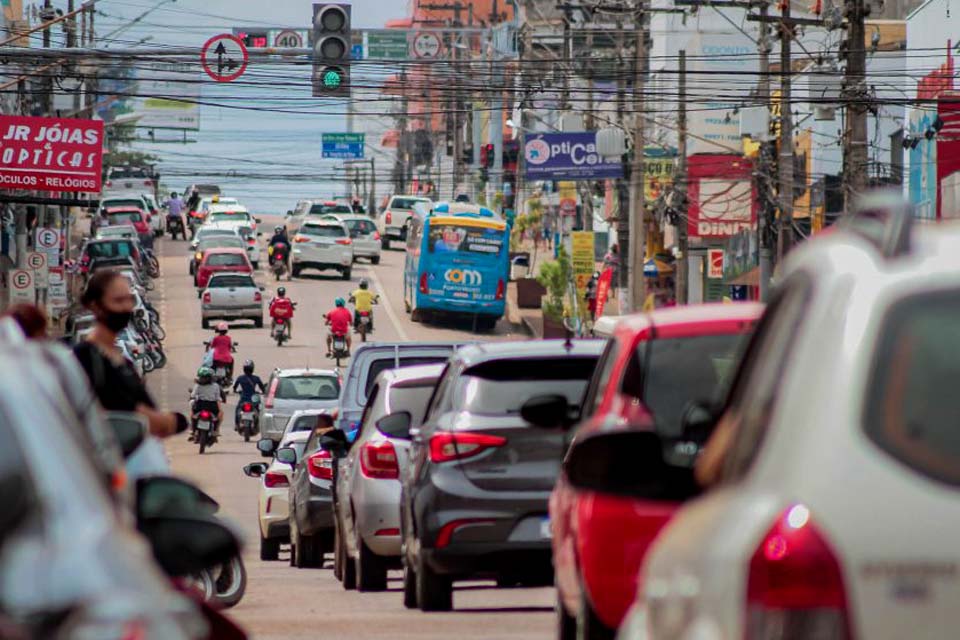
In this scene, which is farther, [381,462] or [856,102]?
[856,102]

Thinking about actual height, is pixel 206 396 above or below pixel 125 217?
below

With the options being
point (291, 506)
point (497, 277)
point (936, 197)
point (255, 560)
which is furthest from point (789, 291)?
point (497, 277)

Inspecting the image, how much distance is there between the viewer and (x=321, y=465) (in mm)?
19188

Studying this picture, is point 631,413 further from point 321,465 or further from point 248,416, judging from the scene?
point 248,416

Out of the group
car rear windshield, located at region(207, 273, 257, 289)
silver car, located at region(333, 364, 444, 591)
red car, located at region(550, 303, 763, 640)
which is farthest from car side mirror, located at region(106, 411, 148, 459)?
car rear windshield, located at region(207, 273, 257, 289)

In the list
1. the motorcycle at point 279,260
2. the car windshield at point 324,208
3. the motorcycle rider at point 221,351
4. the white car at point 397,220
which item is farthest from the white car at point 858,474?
the car windshield at point 324,208

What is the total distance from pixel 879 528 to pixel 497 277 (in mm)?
58493

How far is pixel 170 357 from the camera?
189 feet

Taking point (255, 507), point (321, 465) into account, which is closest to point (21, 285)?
point (255, 507)

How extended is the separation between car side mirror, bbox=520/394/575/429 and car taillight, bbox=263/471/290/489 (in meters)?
12.6

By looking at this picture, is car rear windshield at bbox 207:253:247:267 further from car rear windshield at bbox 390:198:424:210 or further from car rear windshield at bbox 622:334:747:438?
car rear windshield at bbox 622:334:747:438

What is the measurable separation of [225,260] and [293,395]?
30.7 meters

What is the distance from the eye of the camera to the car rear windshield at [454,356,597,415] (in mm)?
12219

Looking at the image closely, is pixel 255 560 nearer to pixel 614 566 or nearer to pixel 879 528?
pixel 614 566
